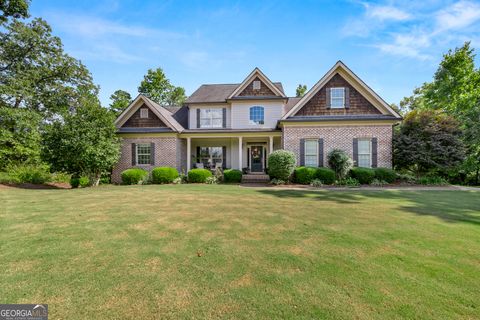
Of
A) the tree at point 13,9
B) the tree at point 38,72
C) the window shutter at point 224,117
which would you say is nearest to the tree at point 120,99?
the tree at point 38,72

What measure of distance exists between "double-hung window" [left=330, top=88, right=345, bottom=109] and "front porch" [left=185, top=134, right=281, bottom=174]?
15.9 feet

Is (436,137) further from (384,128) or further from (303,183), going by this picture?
(303,183)

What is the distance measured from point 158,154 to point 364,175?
44.6 ft

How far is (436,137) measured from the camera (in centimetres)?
1398

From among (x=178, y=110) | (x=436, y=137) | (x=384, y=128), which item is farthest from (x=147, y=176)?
(x=436, y=137)

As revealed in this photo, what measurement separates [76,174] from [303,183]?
14189mm

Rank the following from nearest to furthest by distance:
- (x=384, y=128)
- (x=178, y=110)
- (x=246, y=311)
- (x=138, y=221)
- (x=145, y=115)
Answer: (x=246, y=311)
(x=138, y=221)
(x=384, y=128)
(x=145, y=115)
(x=178, y=110)

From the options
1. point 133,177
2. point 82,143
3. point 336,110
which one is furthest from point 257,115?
point 82,143

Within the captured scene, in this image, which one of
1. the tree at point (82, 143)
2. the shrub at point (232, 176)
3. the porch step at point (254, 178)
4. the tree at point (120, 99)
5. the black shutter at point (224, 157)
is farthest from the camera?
the tree at point (120, 99)

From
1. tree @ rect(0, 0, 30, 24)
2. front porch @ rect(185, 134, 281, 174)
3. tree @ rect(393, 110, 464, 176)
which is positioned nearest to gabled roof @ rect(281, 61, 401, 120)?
tree @ rect(393, 110, 464, 176)

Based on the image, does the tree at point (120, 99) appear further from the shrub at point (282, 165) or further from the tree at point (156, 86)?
the shrub at point (282, 165)

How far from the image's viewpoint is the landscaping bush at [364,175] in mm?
13148

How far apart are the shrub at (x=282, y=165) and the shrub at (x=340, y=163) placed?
2.65 metres

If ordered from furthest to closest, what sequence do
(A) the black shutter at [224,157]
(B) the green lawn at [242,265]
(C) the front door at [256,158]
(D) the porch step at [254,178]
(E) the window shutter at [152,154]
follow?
1. (C) the front door at [256,158]
2. (A) the black shutter at [224,157]
3. (E) the window shutter at [152,154]
4. (D) the porch step at [254,178]
5. (B) the green lawn at [242,265]
